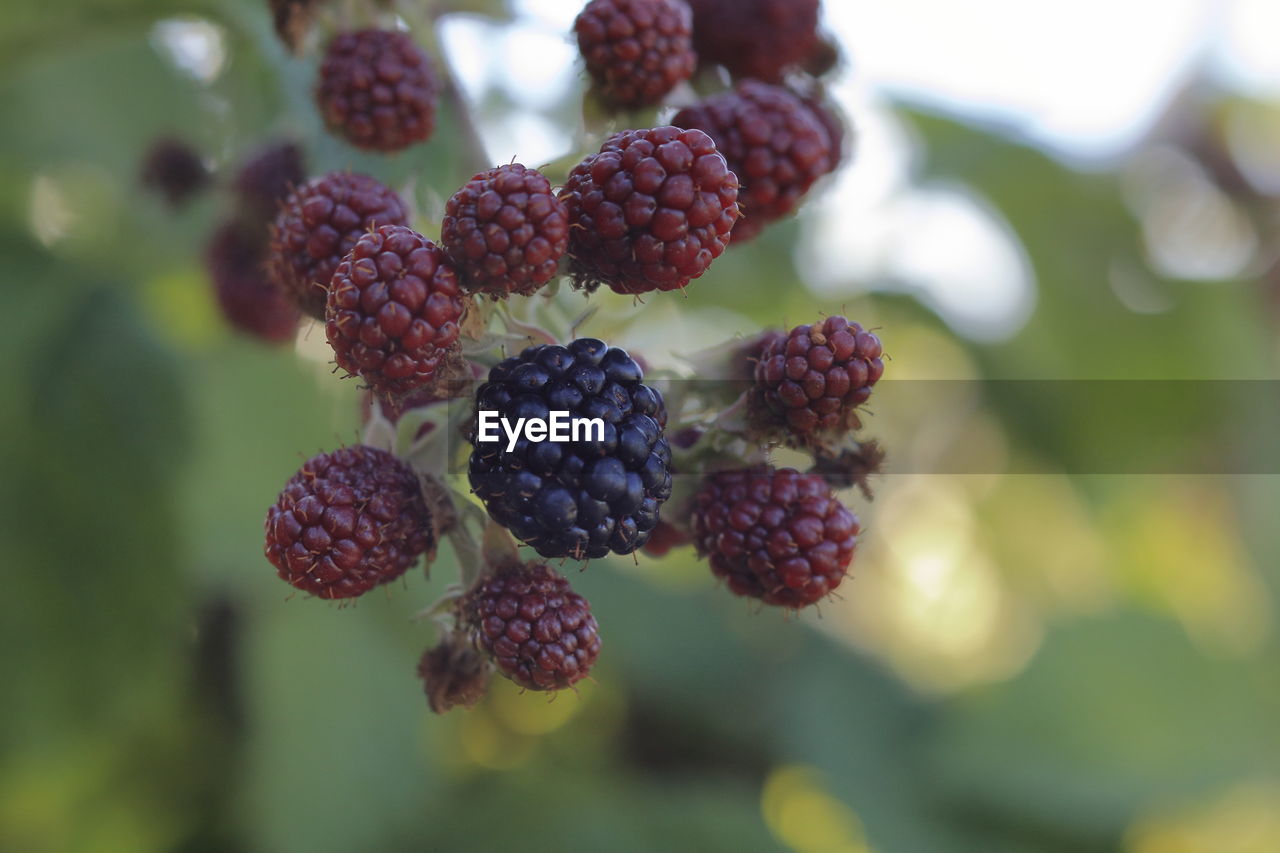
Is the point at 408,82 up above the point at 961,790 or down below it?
above

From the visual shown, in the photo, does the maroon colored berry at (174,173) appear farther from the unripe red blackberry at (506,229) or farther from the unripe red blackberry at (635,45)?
the unripe red blackberry at (506,229)

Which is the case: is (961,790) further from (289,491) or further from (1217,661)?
(289,491)

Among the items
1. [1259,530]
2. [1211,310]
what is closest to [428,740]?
[1211,310]

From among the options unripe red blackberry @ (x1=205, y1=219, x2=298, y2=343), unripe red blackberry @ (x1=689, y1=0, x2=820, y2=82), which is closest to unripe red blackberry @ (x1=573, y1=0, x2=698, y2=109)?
unripe red blackberry @ (x1=689, y1=0, x2=820, y2=82)

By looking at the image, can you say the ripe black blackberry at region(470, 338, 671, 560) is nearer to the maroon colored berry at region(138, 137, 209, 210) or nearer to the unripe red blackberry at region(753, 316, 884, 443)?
the unripe red blackberry at region(753, 316, 884, 443)

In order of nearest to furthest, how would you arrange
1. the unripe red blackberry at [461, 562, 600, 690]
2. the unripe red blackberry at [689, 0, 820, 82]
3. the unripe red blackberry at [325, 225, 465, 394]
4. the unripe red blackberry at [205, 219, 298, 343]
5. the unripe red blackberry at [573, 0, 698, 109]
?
1. the unripe red blackberry at [325, 225, 465, 394]
2. the unripe red blackberry at [461, 562, 600, 690]
3. the unripe red blackberry at [573, 0, 698, 109]
4. the unripe red blackberry at [689, 0, 820, 82]
5. the unripe red blackberry at [205, 219, 298, 343]
